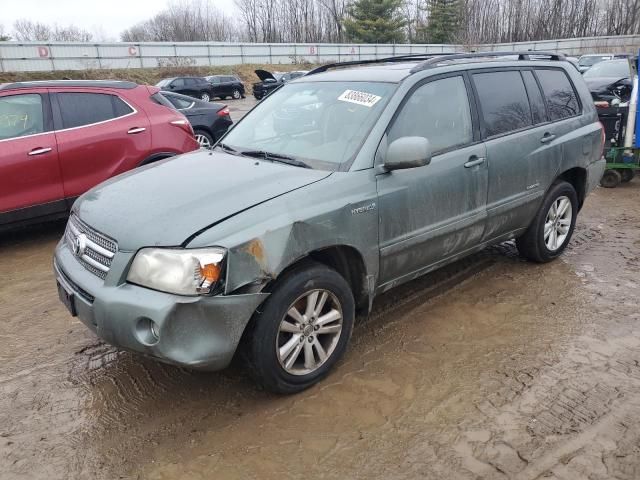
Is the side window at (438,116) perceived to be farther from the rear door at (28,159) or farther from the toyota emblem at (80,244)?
the rear door at (28,159)

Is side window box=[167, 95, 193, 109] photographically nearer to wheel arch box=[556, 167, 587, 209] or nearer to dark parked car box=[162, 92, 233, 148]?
dark parked car box=[162, 92, 233, 148]

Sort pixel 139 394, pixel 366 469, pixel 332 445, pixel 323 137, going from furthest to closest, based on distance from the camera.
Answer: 1. pixel 323 137
2. pixel 139 394
3. pixel 332 445
4. pixel 366 469

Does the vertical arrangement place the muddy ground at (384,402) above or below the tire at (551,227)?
below

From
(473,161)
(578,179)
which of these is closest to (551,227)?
(578,179)

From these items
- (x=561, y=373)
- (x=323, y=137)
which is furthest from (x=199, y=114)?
(x=561, y=373)

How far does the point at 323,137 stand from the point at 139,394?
1976 millimetres

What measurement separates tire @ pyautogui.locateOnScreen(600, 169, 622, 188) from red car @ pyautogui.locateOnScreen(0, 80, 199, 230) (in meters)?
6.27

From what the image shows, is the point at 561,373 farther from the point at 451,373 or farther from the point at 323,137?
the point at 323,137

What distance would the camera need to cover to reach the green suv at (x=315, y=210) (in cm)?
265

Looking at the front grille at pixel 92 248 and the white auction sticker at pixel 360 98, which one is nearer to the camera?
the front grille at pixel 92 248

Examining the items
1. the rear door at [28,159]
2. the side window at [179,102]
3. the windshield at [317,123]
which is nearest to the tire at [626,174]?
the windshield at [317,123]

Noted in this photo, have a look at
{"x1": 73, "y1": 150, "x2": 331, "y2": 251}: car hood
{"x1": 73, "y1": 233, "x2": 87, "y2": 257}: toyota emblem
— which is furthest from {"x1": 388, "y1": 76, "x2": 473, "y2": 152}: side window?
{"x1": 73, "y1": 233, "x2": 87, "y2": 257}: toyota emblem

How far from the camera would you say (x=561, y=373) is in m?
3.27

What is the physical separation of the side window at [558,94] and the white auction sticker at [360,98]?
190 centimetres
